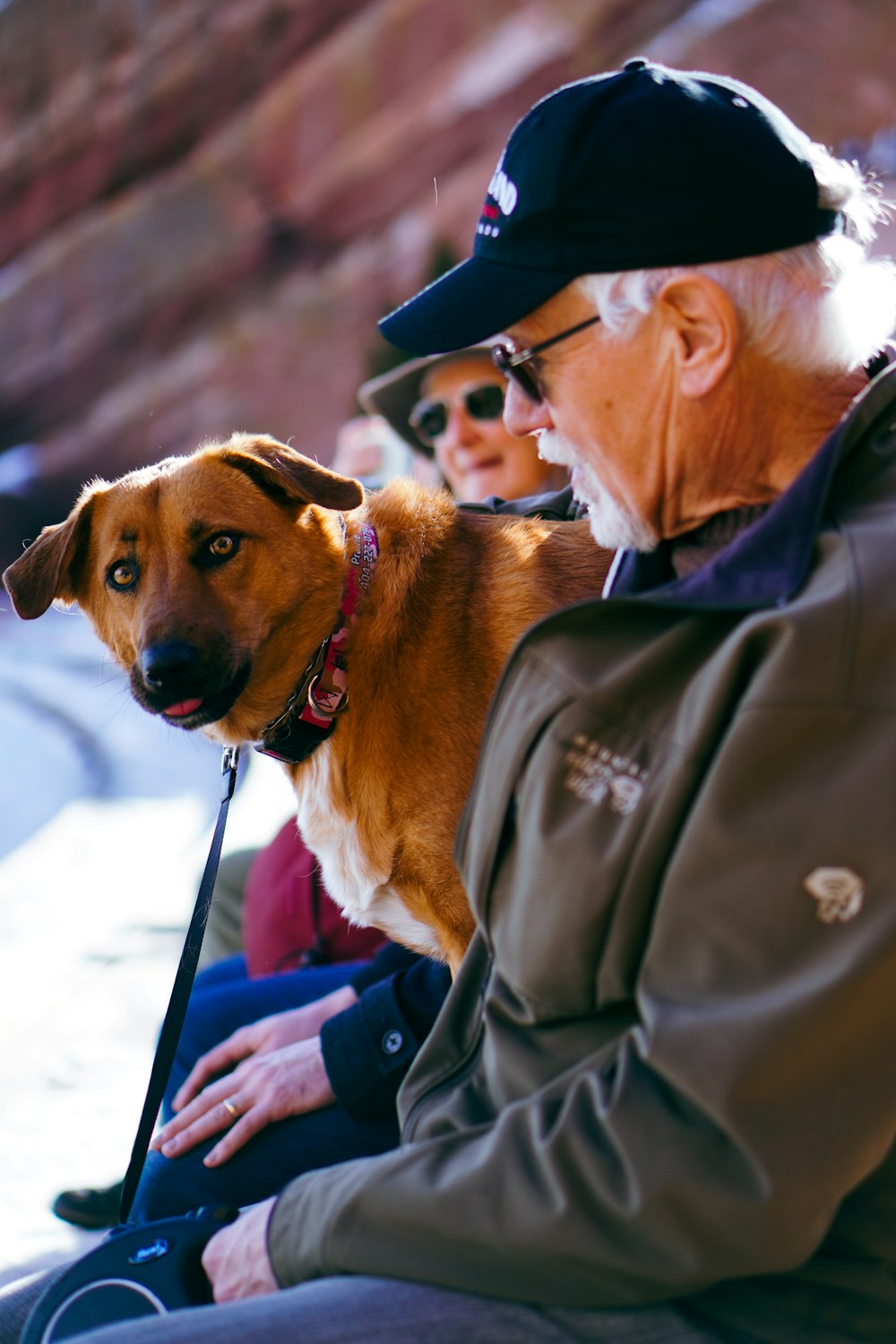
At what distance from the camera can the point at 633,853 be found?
1.08 meters

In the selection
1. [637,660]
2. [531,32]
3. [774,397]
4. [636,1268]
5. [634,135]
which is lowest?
[636,1268]

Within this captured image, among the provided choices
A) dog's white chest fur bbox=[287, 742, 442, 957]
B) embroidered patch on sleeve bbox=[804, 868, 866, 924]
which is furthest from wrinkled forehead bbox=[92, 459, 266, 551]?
embroidered patch on sleeve bbox=[804, 868, 866, 924]

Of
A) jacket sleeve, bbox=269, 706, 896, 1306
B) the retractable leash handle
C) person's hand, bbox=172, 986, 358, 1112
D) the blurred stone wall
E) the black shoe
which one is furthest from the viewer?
the blurred stone wall

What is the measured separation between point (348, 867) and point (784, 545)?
1.32m

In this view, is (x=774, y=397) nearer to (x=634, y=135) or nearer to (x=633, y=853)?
(x=634, y=135)

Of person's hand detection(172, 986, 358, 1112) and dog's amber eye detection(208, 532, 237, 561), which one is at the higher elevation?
dog's amber eye detection(208, 532, 237, 561)

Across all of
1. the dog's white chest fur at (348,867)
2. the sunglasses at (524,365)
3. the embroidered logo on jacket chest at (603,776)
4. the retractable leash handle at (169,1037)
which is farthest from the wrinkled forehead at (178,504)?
the embroidered logo on jacket chest at (603,776)

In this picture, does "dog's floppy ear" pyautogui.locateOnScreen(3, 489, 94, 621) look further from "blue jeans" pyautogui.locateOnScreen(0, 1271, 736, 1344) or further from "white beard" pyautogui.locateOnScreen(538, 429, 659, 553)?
"blue jeans" pyautogui.locateOnScreen(0, 1271, 736, 1344)

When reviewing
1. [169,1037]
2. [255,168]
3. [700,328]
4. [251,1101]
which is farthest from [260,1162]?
[255,168]

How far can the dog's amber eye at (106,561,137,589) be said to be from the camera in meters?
2.42

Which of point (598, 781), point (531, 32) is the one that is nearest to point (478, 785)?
point (598, 781)

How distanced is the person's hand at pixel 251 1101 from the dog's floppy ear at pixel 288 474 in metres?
1.00

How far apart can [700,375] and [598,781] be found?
1.72 ft

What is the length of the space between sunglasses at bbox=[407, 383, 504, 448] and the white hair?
190 centimetres
